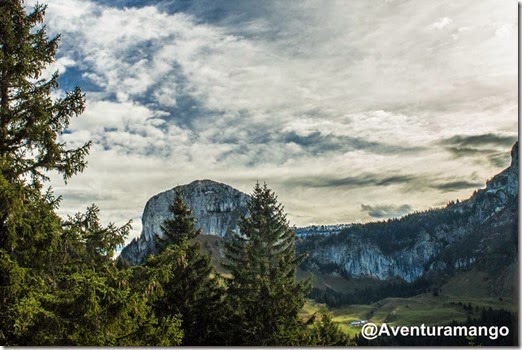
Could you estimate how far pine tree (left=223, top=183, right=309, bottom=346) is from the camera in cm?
1527

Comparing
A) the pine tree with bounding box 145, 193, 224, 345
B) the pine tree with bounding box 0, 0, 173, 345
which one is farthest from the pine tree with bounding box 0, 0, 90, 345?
the pine tree with bounding box 145, 193, 224, 345

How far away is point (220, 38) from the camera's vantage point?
11336 mm

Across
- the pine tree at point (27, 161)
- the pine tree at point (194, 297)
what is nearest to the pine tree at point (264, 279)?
the pine tree at point (194, 297)

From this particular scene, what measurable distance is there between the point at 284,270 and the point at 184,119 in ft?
28.3

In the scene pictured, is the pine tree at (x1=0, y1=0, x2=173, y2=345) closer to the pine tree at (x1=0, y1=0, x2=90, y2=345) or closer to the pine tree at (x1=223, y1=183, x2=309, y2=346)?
the pine tree at (x1=0, y1=0, x2=90, y2=345)

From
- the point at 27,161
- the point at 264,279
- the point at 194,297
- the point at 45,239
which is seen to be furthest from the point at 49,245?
the point at 194,297

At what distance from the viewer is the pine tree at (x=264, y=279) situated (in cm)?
1527

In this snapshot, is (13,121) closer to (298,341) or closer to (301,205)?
(301,205)

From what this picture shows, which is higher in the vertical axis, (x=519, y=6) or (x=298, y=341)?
(x=519, y=6)

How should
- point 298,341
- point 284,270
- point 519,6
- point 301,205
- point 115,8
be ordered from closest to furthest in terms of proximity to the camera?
point 519,6 < point 115,8 < point 301,205 < point 298,341 < point 284,270

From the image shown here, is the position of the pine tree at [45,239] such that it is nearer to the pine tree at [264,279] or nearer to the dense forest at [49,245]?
the dense forest at [49,245]

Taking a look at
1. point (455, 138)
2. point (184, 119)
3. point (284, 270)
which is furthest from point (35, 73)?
point (284, 270)

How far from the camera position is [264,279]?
621 inches

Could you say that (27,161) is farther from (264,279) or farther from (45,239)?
(264,279)
